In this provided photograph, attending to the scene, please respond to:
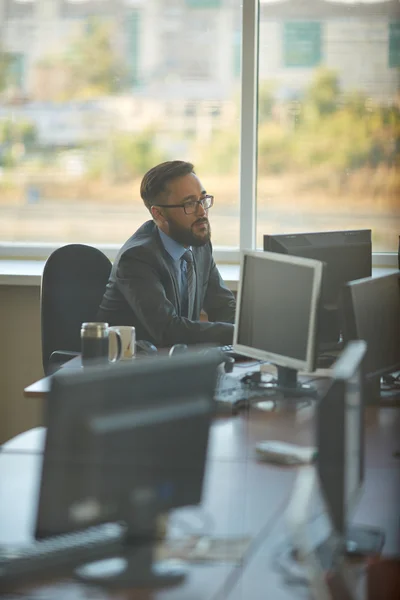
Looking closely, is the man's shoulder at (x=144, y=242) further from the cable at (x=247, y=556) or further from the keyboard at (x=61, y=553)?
the keyboard at (x=61, y=553)

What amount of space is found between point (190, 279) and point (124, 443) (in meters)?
2.10

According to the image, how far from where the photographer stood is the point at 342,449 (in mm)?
1502

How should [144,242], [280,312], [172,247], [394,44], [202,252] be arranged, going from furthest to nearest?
1. [394,44]
2. [202,252]
3. [172,247]
4. [144,242]
5. [280,312]

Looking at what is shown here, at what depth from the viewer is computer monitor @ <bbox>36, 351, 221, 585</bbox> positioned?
4.50ft

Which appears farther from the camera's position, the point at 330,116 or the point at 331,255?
the point at 330,116

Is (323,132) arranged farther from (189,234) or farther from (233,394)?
(233,394)

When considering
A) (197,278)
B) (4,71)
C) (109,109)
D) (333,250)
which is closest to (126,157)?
(109,109)

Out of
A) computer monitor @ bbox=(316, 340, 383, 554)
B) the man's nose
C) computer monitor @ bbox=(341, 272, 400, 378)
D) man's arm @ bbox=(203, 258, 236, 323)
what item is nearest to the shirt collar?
the man's nose

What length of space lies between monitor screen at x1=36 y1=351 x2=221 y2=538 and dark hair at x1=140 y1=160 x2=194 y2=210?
2064 millimetres

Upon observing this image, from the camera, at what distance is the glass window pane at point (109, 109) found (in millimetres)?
4305

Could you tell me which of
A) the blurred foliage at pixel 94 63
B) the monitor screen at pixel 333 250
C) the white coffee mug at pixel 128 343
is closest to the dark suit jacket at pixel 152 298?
the white coffee mug at pixel 128 343

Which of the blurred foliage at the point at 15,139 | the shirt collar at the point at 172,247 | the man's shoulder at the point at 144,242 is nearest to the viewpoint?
the man's shoulder at the point at 144,242

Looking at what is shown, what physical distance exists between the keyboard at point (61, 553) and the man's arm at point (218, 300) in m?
2.18

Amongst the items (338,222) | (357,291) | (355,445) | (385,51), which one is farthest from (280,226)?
(355,445)
